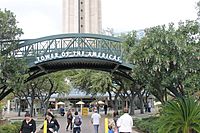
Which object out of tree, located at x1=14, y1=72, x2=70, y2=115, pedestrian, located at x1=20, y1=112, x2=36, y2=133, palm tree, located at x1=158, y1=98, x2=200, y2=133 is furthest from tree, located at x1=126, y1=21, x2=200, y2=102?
tree, located at x1=14, y1=72, x2=70, y2=115

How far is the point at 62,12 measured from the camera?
120 meters

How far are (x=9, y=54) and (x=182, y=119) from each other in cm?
1786

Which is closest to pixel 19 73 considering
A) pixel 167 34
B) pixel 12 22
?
pixel 12 22

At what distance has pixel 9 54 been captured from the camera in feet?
90.5

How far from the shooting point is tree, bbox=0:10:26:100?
25906mm

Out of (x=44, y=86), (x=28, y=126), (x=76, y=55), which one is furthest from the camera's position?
(x=44, y=86)

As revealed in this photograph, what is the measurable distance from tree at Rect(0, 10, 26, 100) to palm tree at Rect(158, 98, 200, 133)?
50.6ft

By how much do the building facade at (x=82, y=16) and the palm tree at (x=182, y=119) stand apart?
10582 cm

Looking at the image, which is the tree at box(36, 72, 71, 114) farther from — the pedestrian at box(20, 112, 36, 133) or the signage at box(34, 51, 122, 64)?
the pedestrian at box(20, 112, 36, 133)

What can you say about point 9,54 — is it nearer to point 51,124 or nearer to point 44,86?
point 51,124

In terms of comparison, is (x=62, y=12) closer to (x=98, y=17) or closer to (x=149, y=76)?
(x=98, y=17)

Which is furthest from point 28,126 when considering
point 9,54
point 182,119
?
point 9,54

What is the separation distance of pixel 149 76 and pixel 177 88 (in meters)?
2.46

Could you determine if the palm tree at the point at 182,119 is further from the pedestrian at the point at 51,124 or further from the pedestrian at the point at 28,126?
the pedestrian at the point at 28,126
